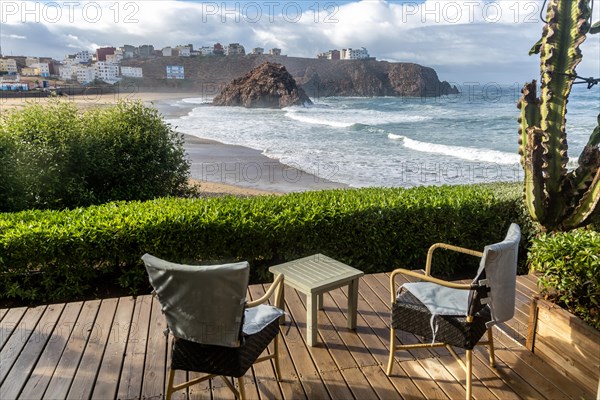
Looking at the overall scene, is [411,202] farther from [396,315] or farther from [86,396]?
[86,396]

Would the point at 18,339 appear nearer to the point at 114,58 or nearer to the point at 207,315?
the point at 207,315

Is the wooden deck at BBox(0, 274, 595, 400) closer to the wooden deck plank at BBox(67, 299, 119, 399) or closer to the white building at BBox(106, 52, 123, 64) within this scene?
the wooden deck plank at BBox(67, 299, 119, 399)

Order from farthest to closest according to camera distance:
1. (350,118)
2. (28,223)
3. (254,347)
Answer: (350,118) → (28,223) → (254,347)

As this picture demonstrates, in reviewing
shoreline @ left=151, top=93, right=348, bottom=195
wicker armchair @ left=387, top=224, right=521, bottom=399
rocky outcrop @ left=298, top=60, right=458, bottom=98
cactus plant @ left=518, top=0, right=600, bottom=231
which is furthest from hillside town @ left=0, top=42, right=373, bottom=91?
wicker armchair @ left=387, top=224, right=521, bottom=399

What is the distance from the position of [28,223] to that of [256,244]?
7.54 feet

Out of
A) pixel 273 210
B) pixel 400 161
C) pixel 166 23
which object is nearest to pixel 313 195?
pixel 273 210

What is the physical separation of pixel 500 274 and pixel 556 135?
2.29 m

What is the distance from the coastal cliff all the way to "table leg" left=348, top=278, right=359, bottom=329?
1858 inches

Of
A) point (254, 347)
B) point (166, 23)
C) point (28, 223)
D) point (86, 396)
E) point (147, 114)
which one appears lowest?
point (86, 396)

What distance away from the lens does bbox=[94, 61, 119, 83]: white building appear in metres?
37.7

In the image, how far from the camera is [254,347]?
250 centimetres

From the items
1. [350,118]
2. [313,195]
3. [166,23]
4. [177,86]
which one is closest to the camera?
[313,195]

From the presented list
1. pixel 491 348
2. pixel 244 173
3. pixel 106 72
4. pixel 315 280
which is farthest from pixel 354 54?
pixel 491 348

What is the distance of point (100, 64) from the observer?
38.1 m
